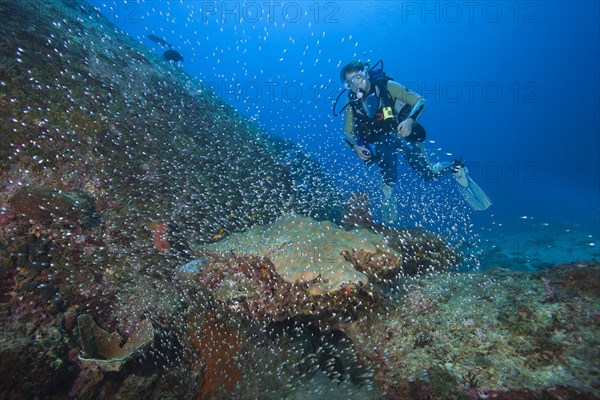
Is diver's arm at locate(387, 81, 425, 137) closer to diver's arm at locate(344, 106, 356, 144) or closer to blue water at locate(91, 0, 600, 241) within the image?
diver's arm at locate(344, 106, 356, 144)

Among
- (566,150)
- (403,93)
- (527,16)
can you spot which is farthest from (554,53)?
(403,93)

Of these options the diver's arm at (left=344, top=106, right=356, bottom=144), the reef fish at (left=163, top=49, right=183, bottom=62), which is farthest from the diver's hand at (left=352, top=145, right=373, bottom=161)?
the reef fish at (left=163, top=49, right=183, bottom=62)

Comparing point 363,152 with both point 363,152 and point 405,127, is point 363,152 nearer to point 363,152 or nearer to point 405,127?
point 363,152

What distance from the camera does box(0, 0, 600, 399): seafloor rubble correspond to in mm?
3369

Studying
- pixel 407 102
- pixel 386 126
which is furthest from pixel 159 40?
pixel 407 102

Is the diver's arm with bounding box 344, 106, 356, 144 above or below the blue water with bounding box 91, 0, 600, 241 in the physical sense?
below

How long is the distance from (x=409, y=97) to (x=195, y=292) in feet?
22.4

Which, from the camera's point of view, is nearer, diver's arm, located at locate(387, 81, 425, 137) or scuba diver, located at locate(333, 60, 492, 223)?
diver's arm, located at locate(387, 81, 425, 137)

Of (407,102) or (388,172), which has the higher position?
(407,102)

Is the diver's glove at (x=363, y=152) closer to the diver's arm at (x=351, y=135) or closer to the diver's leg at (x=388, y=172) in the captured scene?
the diver's arm at (x=351, y=135)

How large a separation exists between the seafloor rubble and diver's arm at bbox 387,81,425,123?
121 inches

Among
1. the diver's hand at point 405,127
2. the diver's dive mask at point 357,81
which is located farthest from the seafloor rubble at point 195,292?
the diver's dive mask at point 357,81

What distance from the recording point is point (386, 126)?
303 inches

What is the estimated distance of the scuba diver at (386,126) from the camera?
7305 mm
